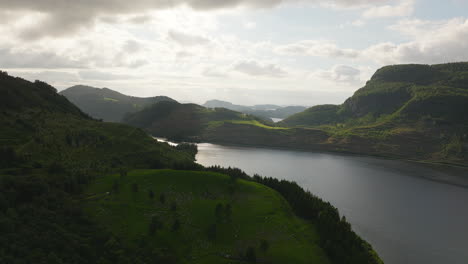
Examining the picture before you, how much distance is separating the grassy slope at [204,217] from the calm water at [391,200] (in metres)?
23.6

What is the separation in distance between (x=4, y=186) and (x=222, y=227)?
38627 millimetres

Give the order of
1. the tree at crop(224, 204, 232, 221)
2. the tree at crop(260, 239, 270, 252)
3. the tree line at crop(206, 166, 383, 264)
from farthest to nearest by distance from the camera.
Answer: the tree at crop(224, 204, 232, 221) → the tree line at crop(206, 166, 383, 264) → the tree at crop(260, 239, 270, 252)

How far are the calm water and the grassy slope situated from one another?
2358cm

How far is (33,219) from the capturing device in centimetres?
4353

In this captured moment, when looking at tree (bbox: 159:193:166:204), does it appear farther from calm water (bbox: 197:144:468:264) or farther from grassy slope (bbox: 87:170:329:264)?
calm water (bbox: 197:144:468:264)

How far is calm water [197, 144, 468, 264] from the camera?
6524cm

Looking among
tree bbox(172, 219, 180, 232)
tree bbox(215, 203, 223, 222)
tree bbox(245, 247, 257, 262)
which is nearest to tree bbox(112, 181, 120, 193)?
tree bbox(172, 219, 180, 232)

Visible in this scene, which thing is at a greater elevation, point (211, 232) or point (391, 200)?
point (211, 232)

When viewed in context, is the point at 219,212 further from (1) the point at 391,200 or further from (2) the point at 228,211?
(1) the point at 391,200

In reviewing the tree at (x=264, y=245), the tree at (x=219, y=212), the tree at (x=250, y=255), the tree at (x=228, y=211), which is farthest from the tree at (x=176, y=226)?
the tree at (x=264, y=245)

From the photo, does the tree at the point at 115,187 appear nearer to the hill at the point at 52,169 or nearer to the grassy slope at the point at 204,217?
the grassy slope at the point at 204,217

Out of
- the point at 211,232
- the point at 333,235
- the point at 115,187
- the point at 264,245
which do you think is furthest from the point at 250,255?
the point at 115,187

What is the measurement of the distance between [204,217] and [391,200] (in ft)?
257

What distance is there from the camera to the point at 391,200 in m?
102
